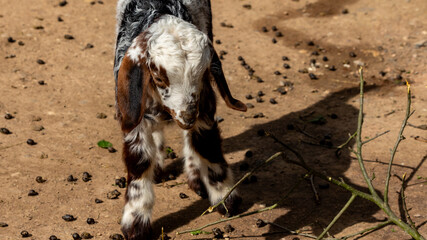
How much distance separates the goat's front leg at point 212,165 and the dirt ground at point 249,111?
214 millimetres

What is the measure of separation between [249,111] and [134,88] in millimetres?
3241

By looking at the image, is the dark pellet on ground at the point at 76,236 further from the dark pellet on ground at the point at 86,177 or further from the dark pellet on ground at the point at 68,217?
the dark pellet on ground at the point at 86,177

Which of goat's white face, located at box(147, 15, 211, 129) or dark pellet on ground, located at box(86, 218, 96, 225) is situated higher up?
goat's white face, located at box(147, 15, 211, 129)

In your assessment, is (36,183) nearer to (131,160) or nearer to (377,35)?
(131,160)

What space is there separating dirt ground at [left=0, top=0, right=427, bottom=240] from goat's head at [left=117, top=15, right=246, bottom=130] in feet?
4.61

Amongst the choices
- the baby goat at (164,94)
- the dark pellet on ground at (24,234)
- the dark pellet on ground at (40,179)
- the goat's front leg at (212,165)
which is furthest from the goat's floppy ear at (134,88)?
the dark pellet on ground at (40,179)

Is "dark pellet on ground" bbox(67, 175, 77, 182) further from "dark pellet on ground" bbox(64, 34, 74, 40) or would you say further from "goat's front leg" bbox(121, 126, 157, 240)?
"dark pellet on ground" bbox(64, 34, 74, 40)

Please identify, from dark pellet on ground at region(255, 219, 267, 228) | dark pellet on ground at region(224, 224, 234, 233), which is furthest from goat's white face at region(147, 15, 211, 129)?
dark pellet on ground at region(255, 219, 267, 228)

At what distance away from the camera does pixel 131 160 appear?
5.57 m

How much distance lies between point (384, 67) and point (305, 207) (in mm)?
3785

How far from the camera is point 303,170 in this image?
22.3 ft

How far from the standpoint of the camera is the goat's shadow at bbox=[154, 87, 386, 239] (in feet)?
19.6

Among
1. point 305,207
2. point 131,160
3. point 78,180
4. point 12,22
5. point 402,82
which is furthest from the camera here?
point 12,22

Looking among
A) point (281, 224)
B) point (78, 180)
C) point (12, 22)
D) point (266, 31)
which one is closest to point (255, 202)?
point (281, 224)
